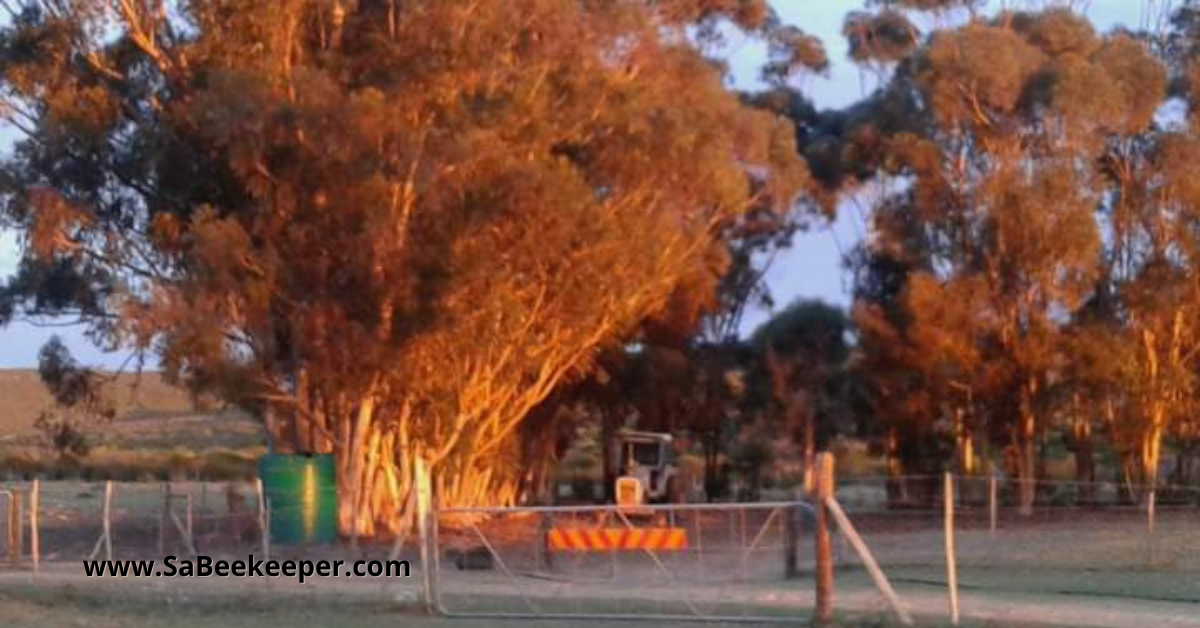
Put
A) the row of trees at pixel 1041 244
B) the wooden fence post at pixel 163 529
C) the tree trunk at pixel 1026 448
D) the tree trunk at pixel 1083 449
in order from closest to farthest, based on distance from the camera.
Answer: the wooden fence post at pixel 163 529, the row of trees at pixel 1041 244, the tree trunk at pixel 1026 448, the tree trunk at pixel 1083 449

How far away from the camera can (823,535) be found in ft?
65.6

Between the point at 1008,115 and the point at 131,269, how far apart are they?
874 inches

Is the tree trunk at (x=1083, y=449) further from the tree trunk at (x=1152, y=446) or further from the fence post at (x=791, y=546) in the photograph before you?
the fence post at (x=791, y=546)

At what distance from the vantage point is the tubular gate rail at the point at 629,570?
2294 cm

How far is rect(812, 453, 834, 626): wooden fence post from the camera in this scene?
19.7 meters

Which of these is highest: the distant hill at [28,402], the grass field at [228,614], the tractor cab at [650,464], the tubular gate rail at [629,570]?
the distant hill at [28,402]

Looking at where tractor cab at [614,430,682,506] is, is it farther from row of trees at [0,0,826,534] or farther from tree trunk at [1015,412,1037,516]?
tree trunk at [1015,412,1037,516]

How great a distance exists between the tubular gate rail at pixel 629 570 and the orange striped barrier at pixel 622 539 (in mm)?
13

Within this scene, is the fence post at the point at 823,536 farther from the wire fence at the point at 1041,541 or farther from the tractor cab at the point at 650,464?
the tractor cab at the point at 650,464

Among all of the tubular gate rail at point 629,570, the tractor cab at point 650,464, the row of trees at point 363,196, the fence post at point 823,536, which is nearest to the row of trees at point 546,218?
the row of trees at point 363,196

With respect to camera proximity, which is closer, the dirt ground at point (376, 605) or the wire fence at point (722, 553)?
the dirt ground at point (376, 605)

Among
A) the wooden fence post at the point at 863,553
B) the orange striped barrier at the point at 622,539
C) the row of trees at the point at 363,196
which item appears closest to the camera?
the wooden fence post at the point at 863,553

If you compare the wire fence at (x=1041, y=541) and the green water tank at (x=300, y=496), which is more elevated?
the green water tank at (x=300, y=496)

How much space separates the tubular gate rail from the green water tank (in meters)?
5.52
